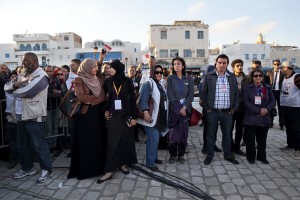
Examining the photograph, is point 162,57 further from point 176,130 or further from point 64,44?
point 176,130

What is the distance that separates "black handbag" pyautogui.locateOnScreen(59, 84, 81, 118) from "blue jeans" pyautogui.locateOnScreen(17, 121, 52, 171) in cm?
46

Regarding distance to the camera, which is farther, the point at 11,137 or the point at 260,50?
the point at 260,50

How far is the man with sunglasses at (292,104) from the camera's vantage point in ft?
18.9

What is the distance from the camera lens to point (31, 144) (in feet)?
16.0

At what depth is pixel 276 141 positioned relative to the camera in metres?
6.82

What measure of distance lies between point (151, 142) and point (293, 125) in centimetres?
336

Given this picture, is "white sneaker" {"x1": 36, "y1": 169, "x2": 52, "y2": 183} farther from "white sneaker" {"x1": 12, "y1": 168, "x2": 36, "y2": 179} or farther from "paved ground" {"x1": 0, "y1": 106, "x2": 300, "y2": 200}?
"white sneaker" {"x1": 12, "y1": 168, "x2": 36, "y2": 179}

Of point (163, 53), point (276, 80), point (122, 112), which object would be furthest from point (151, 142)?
point (163, 53)

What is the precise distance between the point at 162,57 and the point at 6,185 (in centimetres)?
4583

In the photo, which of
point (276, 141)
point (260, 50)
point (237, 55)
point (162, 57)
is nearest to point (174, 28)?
point (162, 57)

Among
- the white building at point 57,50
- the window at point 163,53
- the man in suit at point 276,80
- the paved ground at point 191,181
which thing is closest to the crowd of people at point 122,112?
the paved ground at point 191,181

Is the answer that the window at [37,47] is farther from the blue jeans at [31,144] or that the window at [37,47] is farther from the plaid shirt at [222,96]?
the plaid shirt at [222,96]

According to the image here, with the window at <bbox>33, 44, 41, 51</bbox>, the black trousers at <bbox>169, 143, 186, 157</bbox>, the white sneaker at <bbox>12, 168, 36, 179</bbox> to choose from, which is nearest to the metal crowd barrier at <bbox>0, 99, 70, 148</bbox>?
the white sneaker at <bbox>12, 168, 36, 179</bbox>

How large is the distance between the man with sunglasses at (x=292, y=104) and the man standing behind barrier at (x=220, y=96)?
162cm
